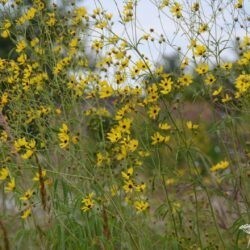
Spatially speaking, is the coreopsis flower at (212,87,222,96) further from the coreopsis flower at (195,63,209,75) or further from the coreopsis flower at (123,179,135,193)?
the coreopsis flower at (123,179,135,193)

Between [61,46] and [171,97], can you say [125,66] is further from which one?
[61,46]

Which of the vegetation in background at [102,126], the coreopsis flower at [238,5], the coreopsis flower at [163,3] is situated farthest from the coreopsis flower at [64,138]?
the coreopsis flower at [238,5]

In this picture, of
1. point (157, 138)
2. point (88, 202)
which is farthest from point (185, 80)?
point (88, 202)

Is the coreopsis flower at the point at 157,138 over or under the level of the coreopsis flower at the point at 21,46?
under

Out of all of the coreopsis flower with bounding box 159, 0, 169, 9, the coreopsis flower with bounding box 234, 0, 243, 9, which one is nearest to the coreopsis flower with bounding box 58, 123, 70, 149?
the coreopsis flower with bounding box 159, 0, 169, 9

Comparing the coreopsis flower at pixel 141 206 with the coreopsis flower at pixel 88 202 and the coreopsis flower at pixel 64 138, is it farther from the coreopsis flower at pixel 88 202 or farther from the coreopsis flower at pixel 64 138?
the coreopsis flower at pixel 64 138

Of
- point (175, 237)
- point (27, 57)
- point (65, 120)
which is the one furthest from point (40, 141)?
point (175, 237)

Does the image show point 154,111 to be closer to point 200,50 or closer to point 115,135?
point 115,135

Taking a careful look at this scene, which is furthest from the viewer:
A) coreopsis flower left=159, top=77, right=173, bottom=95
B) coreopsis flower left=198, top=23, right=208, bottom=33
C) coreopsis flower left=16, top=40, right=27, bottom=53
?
coreopsis flower left=16, top=40, right=27, bottom=53

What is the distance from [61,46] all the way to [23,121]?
0.54 m

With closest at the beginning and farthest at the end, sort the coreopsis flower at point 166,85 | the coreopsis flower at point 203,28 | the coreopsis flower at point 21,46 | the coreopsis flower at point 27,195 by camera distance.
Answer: the coreopsis flower at point 27,195
the coreopsis flower at point 166,85
the coreopsis flower at point 203,28
the coreopsis flower at point 21,46

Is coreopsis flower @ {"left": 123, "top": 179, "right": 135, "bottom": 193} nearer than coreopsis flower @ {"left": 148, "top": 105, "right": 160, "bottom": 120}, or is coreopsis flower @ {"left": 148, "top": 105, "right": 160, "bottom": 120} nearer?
coreopsis flower @ {"left": 123, "top": 179, "right": 135, "bottom": 193}

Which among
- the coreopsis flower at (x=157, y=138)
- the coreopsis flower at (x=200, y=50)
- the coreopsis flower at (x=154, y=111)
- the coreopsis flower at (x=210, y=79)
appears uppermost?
the coreopsis flower at (x=200, y=50)

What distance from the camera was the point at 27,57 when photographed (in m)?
4.05
